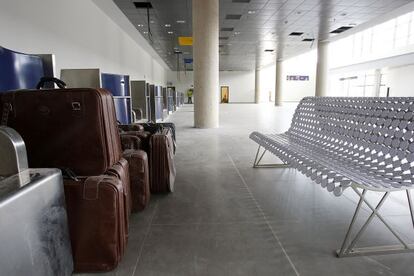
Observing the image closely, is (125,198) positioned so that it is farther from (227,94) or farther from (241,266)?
(227,94)

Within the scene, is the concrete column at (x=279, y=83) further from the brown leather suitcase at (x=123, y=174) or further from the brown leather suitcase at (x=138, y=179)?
the brown leather suitcase at (x=123, y=174)

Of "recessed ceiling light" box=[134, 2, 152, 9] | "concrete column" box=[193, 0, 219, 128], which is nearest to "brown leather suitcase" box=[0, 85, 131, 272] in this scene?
"concrete column" box=[193, 0, 219, 128]

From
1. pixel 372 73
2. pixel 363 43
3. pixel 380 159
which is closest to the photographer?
pixel 380 159

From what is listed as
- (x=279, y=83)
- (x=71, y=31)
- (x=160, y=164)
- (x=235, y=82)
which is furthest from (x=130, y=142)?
(x=235, y=82)

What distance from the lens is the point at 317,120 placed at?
2.86 m

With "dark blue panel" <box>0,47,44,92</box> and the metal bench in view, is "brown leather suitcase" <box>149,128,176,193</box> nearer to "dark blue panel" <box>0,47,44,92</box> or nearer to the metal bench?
the metal bench

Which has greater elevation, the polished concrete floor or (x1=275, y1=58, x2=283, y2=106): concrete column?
(x1=275, y1=58, x2=283, y2=106): concrete column

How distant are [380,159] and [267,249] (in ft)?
3.23

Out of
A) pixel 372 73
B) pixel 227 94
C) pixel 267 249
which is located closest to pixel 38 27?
pixel 267 249

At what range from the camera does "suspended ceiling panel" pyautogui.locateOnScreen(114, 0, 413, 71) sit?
332 inches

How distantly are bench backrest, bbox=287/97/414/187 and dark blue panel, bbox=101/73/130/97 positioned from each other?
357cm

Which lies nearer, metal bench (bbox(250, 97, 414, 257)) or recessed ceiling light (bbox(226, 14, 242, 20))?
metal bench (bbox(250, 97, 414, 257))

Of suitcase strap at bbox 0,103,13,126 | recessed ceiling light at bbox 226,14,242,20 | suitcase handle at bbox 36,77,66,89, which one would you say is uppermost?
recessed ceiling light at bbox 226,14,242,20

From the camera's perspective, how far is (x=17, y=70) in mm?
2488
